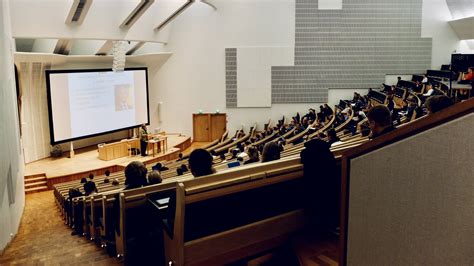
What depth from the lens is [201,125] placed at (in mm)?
13680

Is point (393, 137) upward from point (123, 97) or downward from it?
upward

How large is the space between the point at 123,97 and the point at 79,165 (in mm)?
2914

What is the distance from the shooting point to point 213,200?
7.93 ft

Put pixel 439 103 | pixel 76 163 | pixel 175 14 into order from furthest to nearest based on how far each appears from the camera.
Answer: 1. pixel 175 14
2. pixel 76 163
3. pixel 439 103

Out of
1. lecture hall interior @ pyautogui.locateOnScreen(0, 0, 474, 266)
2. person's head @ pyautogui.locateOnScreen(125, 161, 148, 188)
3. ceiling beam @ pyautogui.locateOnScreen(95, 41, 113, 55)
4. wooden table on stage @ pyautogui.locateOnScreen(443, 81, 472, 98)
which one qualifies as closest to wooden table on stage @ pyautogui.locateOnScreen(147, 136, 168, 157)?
lecture hall interior @ pyautogui.locateOnScreen(0, 0, 474, 266)

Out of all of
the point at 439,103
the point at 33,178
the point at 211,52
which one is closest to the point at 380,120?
the point at 439,103

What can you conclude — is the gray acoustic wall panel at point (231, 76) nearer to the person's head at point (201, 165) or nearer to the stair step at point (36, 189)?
the stair step at point (36, 189)

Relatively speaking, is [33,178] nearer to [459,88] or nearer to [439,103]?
[439,103]

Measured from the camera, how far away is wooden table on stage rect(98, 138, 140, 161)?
10414 mm

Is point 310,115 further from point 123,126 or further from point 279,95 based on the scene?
point 123,126

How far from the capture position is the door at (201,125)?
13.7 metres

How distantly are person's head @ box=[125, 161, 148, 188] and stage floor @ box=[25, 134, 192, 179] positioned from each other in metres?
6.09

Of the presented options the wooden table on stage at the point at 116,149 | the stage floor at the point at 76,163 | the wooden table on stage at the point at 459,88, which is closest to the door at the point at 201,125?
the stage floor at the point at 76,163

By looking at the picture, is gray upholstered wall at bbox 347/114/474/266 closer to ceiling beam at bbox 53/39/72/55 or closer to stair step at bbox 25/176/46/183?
stair step at bbox 25/176/46/183
